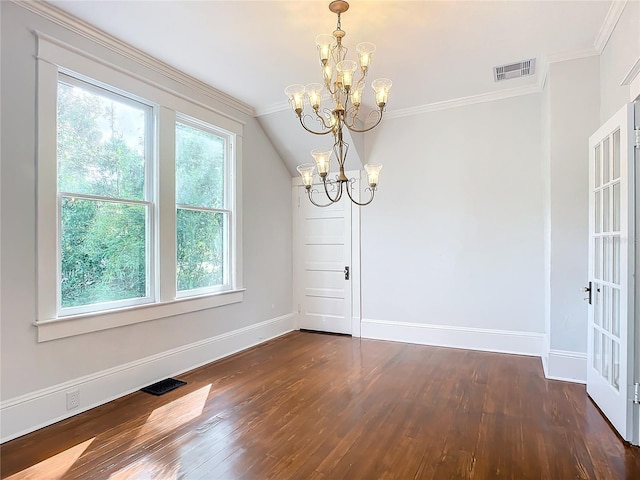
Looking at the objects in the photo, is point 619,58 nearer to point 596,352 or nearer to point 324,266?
point 596,352

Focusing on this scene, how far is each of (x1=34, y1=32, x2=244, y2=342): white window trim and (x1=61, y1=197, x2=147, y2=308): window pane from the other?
13 centimetres

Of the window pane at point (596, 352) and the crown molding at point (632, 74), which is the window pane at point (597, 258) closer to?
the window pane at point (596, 352)

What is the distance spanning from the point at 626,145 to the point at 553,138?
110 cm

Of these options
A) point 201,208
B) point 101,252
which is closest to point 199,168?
point 201,208

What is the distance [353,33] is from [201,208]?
2.34 metres

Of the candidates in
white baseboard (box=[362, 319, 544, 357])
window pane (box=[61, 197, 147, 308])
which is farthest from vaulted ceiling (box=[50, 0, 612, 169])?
white baseboard (box=[362, 319, 544, 357])

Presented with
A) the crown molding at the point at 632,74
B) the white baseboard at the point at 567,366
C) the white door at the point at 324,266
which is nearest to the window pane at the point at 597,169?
the crown molding at the point at 632,74

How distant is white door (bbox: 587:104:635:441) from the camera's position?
7.88ft

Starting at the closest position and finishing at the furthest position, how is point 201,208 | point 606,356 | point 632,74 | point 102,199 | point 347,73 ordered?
point 347,73
point 632,74
point 606,356
point 102,199
point 201,208

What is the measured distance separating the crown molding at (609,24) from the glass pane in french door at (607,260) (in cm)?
90

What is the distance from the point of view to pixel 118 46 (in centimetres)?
311

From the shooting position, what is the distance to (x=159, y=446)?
7.66ft

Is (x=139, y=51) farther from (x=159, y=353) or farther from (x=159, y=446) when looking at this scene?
(x=159, y=446)

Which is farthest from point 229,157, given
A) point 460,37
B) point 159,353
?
point 460,37
